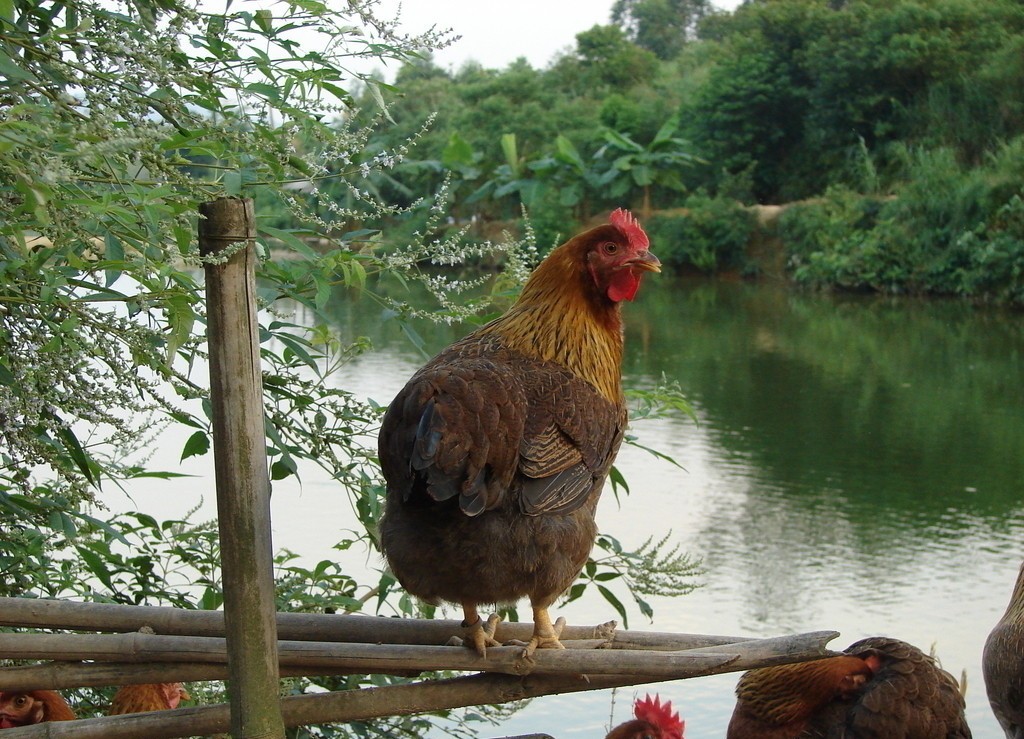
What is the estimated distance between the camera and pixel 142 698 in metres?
2.95

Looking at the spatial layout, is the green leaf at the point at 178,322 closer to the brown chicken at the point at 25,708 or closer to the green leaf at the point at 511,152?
the brown chicken at the point at 25,708

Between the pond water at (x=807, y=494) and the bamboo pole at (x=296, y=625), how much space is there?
90 cm

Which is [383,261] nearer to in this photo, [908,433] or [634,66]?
[908,433]

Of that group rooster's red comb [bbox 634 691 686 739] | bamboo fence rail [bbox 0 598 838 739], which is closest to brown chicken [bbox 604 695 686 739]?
rooster's red comb [bbox 634 691 686 739]

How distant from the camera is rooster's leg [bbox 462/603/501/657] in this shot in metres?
2.29

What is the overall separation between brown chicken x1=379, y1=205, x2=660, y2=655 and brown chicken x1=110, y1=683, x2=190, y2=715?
97 centimetres

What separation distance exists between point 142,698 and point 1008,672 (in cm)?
256

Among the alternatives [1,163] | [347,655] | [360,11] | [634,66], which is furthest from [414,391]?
[634,66]

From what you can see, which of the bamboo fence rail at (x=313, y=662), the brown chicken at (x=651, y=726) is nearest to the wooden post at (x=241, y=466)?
the bamboo fence rail at (x=313, y=662)

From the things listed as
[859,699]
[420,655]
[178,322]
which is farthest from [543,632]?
[859,699]

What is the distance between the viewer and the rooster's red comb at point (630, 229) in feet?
8.82

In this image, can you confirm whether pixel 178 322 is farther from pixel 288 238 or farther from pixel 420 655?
pixel 420 655

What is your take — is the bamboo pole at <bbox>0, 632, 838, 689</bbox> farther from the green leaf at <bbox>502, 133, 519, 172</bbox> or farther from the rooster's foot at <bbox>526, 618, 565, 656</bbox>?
the green leaf at <bbox>502, 133, 519, 172</bbox>

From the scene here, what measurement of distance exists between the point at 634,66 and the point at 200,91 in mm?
33333
